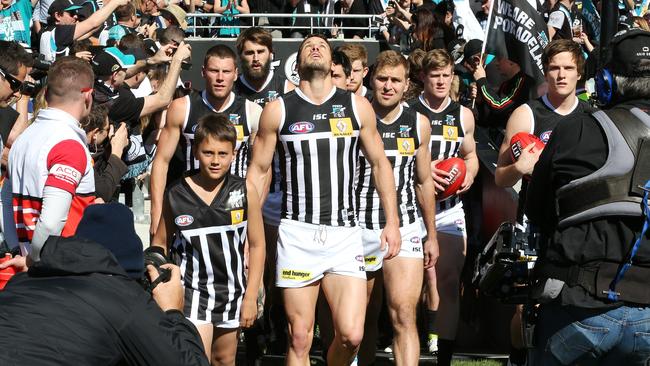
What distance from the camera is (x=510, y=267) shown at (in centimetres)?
570

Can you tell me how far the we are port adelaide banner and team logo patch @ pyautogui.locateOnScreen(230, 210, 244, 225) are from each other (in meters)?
3.32

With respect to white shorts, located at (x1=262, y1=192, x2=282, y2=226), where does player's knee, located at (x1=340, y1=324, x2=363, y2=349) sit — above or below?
below

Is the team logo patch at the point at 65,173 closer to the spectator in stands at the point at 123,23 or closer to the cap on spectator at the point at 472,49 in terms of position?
the cap on spectator at the point at 472,49

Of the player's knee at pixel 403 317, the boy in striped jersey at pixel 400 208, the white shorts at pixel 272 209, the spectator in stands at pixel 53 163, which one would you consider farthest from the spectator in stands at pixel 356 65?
the spectator in stands at pixel 53 163

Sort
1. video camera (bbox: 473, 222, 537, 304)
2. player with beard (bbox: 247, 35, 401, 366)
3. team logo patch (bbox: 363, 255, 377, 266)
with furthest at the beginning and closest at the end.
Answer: team logo patch (bbox: 363, 255, 377, 266) < player with beard (bbox: 247, 35, 401, 366) < video camera (bbox: 473, 222, 537, 304)

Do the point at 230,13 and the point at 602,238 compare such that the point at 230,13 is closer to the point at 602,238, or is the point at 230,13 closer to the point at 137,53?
the point at 137,53

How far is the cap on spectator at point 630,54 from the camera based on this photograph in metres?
5.28

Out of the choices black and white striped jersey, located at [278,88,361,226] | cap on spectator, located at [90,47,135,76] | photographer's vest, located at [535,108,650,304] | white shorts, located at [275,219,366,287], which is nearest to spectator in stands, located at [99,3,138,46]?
cap on spectator, located at [90,47,135,76]

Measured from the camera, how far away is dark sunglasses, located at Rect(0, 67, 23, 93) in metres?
7.19

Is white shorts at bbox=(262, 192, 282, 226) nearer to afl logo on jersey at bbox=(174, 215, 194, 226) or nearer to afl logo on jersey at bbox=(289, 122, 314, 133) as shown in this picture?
afl logo on jersey at bbox=(289, 122, 314, 133)

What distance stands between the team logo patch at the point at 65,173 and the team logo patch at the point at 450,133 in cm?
366

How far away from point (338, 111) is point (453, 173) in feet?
4.73

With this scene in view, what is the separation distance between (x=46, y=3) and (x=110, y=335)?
38.1 feet

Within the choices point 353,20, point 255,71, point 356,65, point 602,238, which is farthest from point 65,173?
point 353,20
